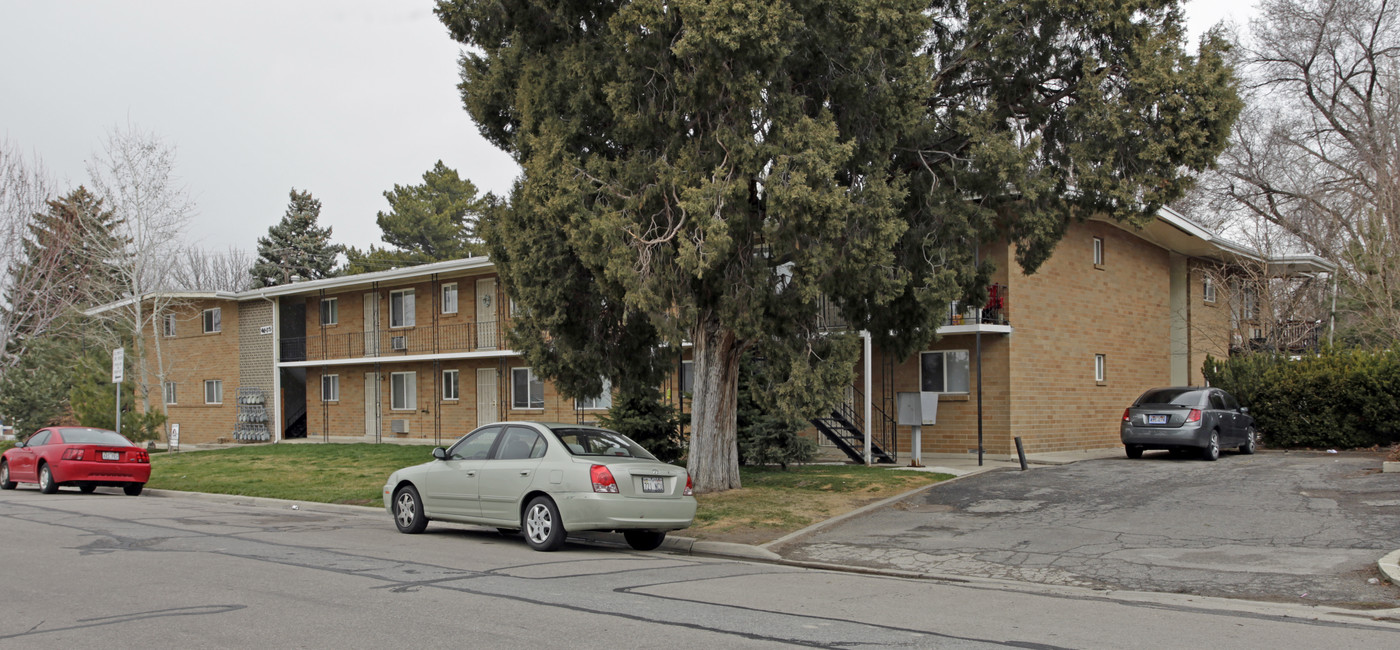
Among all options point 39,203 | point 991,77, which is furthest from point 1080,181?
point 39,203

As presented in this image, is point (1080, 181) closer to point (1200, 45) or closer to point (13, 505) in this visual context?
point (1200, 45)

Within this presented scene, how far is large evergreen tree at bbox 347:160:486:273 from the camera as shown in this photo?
2224 inches

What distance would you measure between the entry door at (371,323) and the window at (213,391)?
7.75 metres

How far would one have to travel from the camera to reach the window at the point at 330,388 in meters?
35.0

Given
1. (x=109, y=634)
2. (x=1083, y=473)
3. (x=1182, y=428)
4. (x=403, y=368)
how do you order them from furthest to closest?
1. (x=403, y=368)
2. (x=1182, y=428)
3. (x=1083, y=473)
4. (x=109, y=634)

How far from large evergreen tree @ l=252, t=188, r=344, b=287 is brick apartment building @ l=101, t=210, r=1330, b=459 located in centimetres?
2096

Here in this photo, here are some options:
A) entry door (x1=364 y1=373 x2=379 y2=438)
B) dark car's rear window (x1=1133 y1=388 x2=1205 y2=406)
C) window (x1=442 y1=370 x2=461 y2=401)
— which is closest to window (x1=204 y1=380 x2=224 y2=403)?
entry door (x1=364 y1=373 x2=379 y2=438)

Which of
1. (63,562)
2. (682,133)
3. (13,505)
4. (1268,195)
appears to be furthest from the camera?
(1268,195)

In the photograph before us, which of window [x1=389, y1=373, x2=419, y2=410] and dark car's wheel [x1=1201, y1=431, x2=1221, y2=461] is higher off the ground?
window [x1=389, y1=373, x2=419, y2=410]

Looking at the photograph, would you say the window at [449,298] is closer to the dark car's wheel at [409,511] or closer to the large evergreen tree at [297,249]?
the dark car's wheel at [409,511]

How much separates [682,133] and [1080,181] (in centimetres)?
549

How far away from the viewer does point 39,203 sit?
2052 cm

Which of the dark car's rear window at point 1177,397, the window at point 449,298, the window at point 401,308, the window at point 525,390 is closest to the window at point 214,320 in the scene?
the window at point 401,308

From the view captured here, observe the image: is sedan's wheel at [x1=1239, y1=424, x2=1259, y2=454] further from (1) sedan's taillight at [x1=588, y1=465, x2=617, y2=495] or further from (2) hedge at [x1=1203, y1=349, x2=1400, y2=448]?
(1) sedan's taillight at [x1=588, y1=465, x2=617, y2=495]
